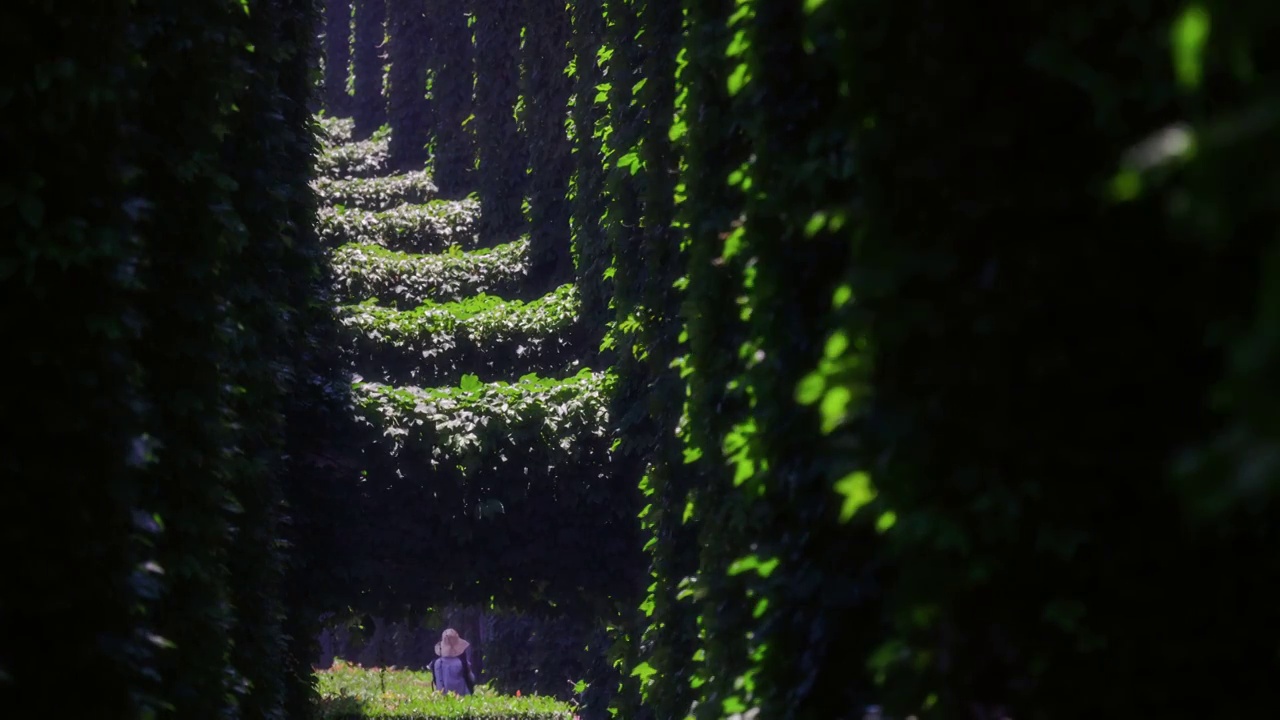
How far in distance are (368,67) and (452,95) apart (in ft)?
42.8

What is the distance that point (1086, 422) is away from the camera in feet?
8.49

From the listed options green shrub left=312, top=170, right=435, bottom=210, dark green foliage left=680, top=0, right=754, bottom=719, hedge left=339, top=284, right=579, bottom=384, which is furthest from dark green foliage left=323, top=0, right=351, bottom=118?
dark green foliage left=680, top=0, right=754, bottom=719

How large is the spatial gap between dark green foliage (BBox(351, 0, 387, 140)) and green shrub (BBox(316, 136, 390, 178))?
5.19 m

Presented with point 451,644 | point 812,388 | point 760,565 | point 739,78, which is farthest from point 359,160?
point 812,388

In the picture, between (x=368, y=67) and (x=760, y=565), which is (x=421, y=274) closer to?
(x=760, y=565)

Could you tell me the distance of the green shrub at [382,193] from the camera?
901 inches

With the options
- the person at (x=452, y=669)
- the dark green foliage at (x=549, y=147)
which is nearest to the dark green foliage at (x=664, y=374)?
the dark green foliage at (x=549, y=147)

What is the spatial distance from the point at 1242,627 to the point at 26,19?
437cm

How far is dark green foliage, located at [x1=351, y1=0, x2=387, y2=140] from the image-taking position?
111 feet

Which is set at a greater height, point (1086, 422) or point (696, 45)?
point (696, 45)

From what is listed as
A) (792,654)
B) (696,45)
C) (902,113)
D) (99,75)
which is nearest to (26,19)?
(99,75)

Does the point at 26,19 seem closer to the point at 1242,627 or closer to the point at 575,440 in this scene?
the point at 1242,627

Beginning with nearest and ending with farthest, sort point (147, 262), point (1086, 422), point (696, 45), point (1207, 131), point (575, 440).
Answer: point (1207, 131)
point (1086, 422)
point (147, 262)
point (696, 45)
point (575, 440)

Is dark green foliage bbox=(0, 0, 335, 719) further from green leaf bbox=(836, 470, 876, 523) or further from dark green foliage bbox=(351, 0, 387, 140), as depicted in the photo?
dark green foliage bbox=(351, 0, 387, 140)
